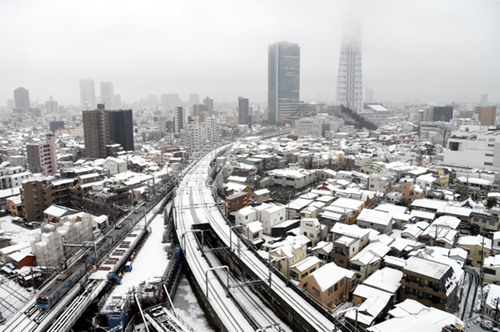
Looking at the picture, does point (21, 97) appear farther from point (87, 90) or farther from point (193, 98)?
point (193, 98)

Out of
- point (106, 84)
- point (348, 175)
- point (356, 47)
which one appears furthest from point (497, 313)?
point (106, 84)

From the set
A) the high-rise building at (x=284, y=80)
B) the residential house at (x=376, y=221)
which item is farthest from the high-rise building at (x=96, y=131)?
the high-rise building at (x=284, y=80)

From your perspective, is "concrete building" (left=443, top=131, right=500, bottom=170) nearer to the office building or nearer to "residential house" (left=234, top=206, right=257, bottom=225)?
"residential house" (left=234, top=206, right=257, bottom=225)

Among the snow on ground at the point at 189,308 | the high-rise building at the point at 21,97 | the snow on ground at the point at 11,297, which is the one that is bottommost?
the snow on ground at the point at 189,308

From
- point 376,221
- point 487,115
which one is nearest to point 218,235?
point 376,221

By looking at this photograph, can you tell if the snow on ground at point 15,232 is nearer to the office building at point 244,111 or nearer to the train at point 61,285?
the train at point 61,285

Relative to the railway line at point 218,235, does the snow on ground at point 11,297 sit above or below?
below
